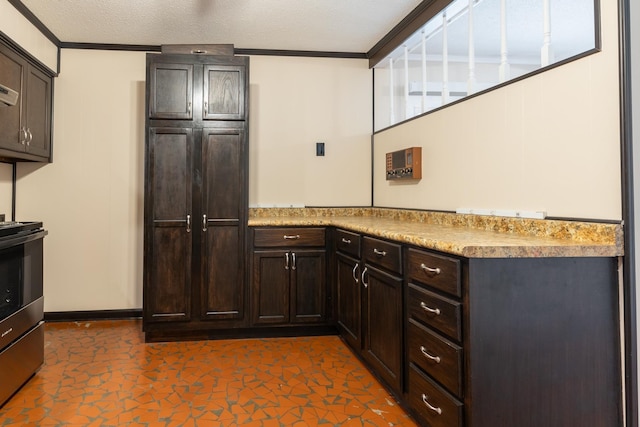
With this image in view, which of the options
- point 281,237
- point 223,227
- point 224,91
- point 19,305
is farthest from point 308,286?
point 19,305

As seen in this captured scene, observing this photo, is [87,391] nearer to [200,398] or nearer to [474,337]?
[200,398]

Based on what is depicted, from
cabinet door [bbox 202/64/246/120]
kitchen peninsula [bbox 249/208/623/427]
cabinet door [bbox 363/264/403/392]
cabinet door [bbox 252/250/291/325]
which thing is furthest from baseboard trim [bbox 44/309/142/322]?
kitchen peninsula [bbox 249/208/623/427]

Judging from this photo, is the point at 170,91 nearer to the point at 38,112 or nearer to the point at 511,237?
the point at 38,112

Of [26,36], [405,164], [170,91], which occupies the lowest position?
[405,164]

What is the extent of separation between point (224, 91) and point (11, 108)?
1473 millimetres

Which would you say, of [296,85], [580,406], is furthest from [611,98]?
[296,85]

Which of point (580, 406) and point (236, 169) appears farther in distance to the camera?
point (236, 169)

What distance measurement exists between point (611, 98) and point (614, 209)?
426 millimetres

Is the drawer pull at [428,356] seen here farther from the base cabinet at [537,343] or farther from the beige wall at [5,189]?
the beige wall at [5,189]

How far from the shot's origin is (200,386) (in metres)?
2.50

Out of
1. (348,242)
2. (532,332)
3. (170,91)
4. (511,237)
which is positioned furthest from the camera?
(170,91)

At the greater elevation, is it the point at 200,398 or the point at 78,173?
the point at 78,173

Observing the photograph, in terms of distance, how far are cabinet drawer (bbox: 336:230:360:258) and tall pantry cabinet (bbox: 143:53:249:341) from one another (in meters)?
0.76

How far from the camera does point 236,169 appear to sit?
3.33 meters
